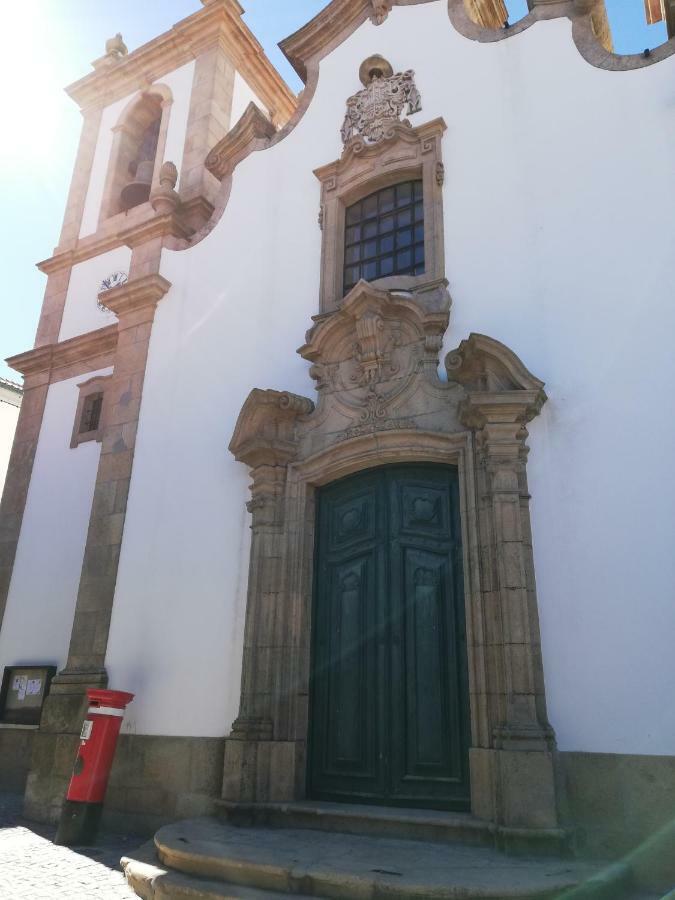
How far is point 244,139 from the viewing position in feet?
29.2

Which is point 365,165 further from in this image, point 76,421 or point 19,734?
point 19,734

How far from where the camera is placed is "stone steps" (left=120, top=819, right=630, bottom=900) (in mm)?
A: 3732

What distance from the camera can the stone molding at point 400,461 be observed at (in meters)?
4.92

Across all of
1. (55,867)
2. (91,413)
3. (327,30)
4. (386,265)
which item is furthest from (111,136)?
(55,867)

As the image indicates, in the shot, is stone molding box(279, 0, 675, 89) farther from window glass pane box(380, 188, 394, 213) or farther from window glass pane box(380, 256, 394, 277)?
window glass pane box(380, 256, 394, 277)

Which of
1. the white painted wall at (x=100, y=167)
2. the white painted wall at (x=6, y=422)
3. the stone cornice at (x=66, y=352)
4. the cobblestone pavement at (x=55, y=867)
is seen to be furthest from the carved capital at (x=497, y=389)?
the white painted wall at (x=6, y=422)

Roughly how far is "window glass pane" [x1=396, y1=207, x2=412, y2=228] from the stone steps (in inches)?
217

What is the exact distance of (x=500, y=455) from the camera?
18.2 ft

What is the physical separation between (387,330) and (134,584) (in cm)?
350

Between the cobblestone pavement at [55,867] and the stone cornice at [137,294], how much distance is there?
5515 millimetres

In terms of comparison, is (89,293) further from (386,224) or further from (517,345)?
(517,345)

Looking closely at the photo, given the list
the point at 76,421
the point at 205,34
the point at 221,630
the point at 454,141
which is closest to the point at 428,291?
the point at 454,141

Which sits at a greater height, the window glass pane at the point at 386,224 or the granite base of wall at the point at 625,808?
the window glass pane at the point at 386,224

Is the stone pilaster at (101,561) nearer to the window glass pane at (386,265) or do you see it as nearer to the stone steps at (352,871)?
the stone steps at (352,871)
